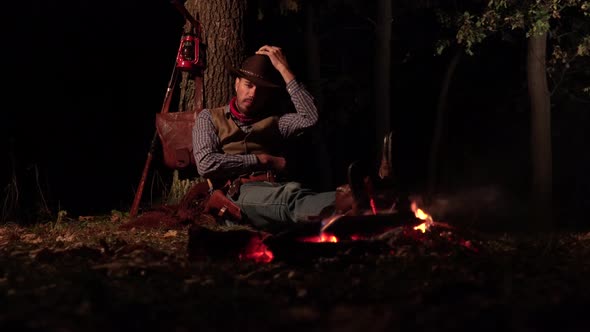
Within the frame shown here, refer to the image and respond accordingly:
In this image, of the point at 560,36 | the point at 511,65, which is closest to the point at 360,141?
the point at 511,65

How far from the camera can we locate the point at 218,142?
6406 millimetres

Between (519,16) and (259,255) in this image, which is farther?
(519,16)

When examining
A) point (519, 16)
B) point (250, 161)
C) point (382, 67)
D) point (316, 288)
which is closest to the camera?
point (316, 288)

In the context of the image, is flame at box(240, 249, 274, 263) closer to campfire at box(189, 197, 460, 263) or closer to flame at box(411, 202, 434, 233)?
campfire at box(189, 197, 460, 263)

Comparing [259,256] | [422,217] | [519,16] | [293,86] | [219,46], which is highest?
[519,16]

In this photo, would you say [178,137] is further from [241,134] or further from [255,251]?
[255,251]

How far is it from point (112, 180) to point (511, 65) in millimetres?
14563

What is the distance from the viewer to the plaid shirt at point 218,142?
20.5 ft

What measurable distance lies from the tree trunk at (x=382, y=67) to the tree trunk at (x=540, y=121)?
3324mm

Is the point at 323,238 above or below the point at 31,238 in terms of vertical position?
above

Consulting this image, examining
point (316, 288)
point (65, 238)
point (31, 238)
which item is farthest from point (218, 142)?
point (316, 288)

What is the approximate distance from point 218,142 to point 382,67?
34.2 ft

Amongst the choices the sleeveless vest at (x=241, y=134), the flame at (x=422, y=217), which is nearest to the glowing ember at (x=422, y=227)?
the flame at (x=422, y=217)

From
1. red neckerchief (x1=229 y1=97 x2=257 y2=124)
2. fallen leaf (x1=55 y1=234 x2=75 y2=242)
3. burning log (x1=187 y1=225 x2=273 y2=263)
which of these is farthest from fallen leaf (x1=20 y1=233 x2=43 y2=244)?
red neckerchief (x1=229 y1=97 x2=257 y2=124)
